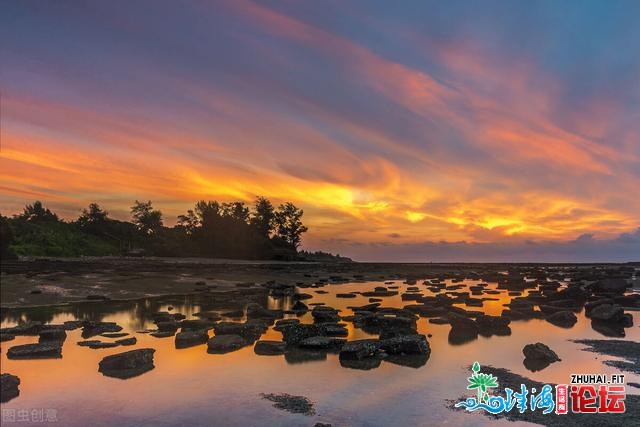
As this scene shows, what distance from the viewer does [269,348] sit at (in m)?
16.8

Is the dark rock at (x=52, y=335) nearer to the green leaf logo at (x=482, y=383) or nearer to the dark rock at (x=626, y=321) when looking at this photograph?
the green leaf logo at (x=482, y=383)

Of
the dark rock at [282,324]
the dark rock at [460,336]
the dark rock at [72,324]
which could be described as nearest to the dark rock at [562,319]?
the dark rock at [460,336]

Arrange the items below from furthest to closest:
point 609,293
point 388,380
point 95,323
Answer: point 609,293
point 95,323
point 388,380

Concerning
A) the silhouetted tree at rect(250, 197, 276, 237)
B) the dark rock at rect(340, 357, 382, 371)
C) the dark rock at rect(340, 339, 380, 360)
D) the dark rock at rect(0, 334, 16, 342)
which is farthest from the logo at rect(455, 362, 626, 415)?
the silhouetted tree at rect(250, 197, 276, 237)

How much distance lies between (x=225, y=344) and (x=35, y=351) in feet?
21.4

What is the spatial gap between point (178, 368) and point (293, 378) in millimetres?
3978

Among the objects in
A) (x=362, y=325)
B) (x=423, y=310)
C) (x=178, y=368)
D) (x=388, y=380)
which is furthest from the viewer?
(x=423, y=310)

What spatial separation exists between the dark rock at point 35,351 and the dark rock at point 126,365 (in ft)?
8.77

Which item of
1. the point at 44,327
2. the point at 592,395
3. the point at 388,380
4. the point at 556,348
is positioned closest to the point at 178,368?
the point at 388,380

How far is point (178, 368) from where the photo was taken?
47.2 feet

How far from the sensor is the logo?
1127cm

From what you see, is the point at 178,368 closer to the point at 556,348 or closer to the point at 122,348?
the point at 122,348

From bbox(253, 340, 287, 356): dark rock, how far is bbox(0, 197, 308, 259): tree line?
6071cm

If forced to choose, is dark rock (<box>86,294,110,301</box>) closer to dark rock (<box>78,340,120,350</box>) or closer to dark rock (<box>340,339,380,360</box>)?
dark rock (<box>78,340,120,350</box>)
